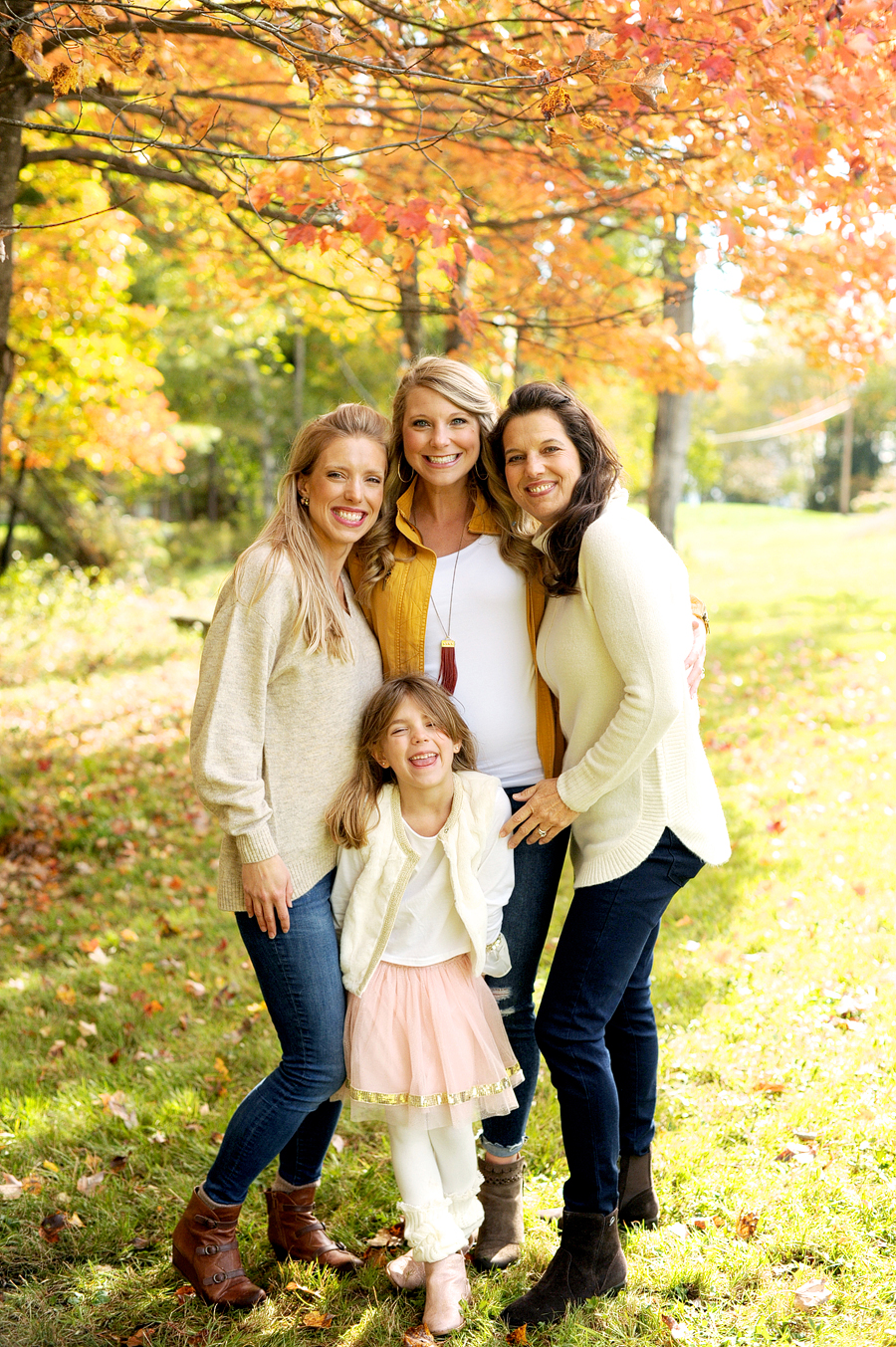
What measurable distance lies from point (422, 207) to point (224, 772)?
2.26 meters

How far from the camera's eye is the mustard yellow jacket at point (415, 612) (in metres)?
2.90

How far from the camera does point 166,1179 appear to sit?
132 inches

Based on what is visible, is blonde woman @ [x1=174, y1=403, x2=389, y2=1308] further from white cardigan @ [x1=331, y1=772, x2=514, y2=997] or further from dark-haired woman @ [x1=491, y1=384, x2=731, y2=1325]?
dark-haired woman @ [x1=491, y1=384, x2=731, y2=1325]

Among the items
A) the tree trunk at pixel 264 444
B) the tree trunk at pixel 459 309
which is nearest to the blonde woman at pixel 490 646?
the tree trunk at pixel 459 309

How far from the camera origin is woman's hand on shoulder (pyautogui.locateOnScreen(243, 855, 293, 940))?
8.58 ft

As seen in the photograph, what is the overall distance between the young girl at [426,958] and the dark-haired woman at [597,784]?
19 centimetres

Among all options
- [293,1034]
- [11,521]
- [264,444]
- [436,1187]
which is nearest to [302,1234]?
[436,1187]

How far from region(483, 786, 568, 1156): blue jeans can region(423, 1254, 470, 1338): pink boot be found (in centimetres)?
34

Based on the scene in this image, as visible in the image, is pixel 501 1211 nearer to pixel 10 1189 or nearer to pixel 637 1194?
pixel 637 1194

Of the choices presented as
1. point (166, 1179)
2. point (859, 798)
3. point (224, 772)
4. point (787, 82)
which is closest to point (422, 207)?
point (787, 82)

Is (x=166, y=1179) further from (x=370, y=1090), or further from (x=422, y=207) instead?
(x=422, y=207)

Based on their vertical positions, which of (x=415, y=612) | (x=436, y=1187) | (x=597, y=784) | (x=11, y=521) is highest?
(x=11, y=521)

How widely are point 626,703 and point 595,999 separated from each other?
78 cm

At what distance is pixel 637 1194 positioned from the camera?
298 cm
